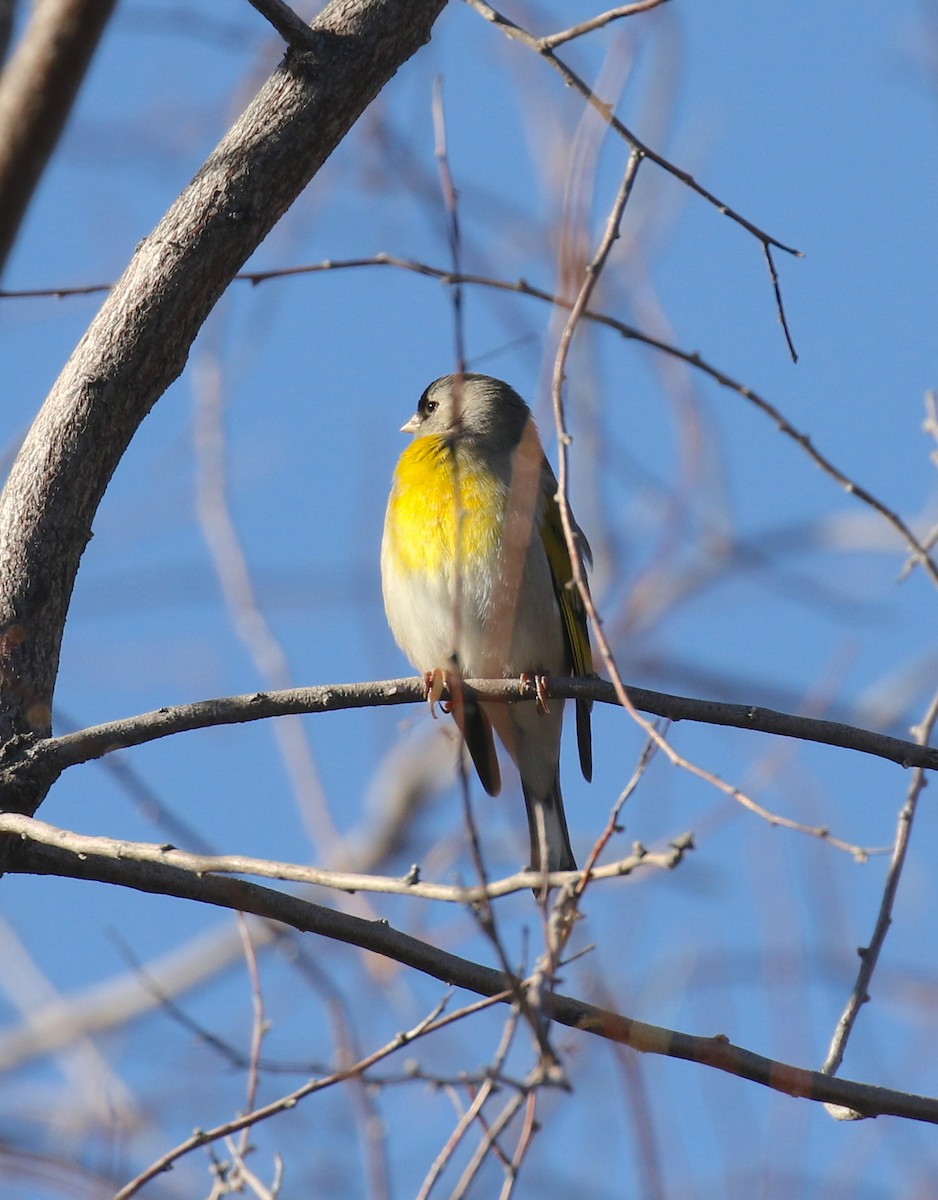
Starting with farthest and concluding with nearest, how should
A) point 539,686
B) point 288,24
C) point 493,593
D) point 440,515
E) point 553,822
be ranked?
point 553,822 → point 440,515 → point 493,593 → point 539,686 → point 288,24

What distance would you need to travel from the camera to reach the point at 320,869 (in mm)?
2424

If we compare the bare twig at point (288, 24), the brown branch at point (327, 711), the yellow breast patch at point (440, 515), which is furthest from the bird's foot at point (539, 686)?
the bare twig at point (288, 24)

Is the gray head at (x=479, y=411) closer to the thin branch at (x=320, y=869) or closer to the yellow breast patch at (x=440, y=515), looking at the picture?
the yellow breast patch at (x=440, y=515)

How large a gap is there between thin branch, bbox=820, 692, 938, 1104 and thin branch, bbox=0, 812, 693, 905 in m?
1.07

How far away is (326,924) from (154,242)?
1543 millimetres

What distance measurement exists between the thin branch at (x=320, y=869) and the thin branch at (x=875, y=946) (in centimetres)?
107

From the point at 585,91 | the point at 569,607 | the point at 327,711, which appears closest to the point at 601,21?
the point at 585,91

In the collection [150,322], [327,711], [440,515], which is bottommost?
[327,711]

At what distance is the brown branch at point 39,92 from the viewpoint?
97.0 inches

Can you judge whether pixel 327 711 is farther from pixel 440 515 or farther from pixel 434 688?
pixel 440 515

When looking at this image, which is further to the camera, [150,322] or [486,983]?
[150,322]

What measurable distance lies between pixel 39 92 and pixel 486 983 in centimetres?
181

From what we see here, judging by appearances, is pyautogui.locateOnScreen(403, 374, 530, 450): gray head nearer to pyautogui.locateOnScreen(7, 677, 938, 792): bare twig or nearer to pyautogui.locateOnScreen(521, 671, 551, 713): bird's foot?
pyautogui.locateOnScreen(521, 671, 551, 713): bird's foot

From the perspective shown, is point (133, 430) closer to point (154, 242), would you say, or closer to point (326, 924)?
point (154, 242)
